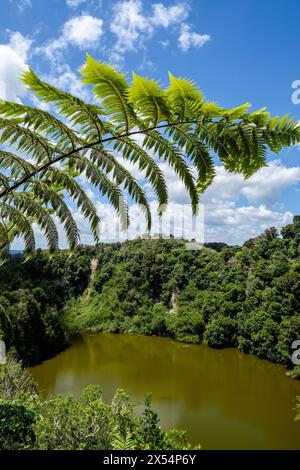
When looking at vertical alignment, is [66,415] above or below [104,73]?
below

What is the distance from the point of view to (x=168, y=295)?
36500mm

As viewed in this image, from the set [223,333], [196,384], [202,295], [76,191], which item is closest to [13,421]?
[76,191]

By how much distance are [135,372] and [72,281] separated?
2263cm

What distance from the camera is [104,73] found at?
4.52 feet

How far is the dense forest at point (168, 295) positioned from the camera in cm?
2433

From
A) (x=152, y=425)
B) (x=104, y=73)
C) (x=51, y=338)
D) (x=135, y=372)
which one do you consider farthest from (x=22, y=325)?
(x=104, y=73)

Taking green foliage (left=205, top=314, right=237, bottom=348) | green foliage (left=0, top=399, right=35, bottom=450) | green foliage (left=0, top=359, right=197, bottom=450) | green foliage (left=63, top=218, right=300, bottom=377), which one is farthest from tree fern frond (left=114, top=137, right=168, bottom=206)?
green foliage (left=205, top=314, right=237, bottom=348)

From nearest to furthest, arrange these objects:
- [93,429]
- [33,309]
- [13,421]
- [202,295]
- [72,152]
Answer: [72,152], [13,421], [93,429], [33,309], [202,295]

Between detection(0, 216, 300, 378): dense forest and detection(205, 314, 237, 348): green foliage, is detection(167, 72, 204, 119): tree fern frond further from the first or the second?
detection(205, 314, 237, 348): green foliage

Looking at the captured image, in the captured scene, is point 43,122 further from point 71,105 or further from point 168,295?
point 168,295

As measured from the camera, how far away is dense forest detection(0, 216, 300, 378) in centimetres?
2433

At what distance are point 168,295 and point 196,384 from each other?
16102mm

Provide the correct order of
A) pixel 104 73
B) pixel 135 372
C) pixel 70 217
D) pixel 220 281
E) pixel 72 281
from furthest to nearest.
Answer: pixel 72 281, pixel 220 281, pixel 135 372, pixel 70 217, pixel 104 73
